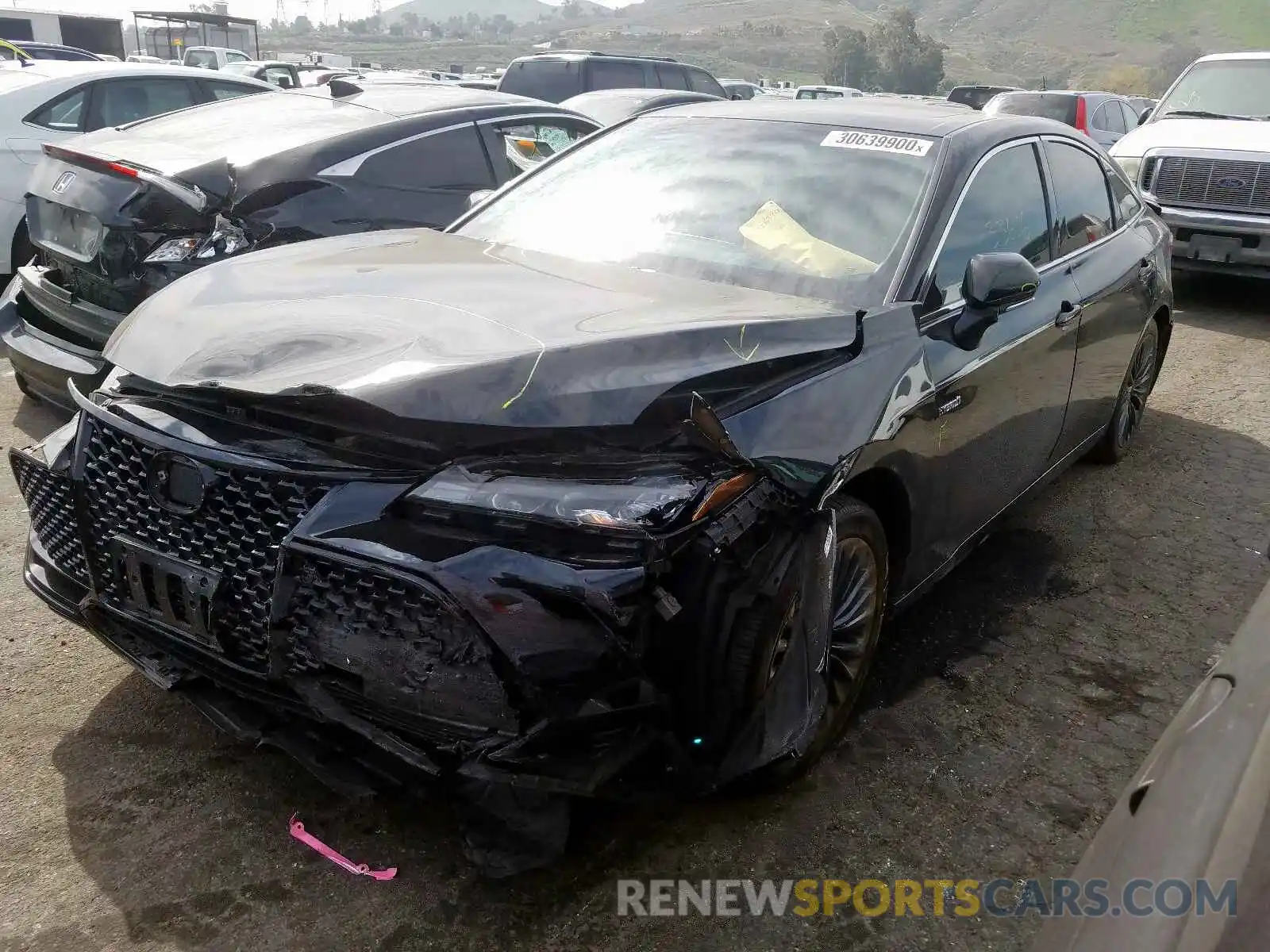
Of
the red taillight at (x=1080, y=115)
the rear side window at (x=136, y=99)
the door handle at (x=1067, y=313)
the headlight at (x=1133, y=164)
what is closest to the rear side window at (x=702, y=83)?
the red taillight at (x=1080, y=115)

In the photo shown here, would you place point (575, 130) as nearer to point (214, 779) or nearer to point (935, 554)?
point (935, 554)

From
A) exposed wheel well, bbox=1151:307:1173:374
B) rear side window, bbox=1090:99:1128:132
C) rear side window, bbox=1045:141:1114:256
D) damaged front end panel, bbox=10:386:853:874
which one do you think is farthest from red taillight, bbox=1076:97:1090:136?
damaged front end panel, bbox=10:386:853:874

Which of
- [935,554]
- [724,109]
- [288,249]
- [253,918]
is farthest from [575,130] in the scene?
[253,918]

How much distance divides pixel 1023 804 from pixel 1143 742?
552mm

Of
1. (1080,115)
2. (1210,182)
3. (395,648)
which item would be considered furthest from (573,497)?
(1080,115)

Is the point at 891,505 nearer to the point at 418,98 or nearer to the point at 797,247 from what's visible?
the point at 797,247

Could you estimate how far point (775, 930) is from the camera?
7.54ft

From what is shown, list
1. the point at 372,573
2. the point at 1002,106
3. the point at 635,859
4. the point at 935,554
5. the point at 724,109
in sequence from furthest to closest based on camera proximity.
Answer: the point at 1002,106
the point at 724,109
the point at 935,554
the point at 635,859
the point at 372,573

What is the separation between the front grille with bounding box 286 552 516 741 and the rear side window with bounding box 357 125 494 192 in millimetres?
3417

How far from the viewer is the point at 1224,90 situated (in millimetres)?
9320

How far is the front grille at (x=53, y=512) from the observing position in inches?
→ 100

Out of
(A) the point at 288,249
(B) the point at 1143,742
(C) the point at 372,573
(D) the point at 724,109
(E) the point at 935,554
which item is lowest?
(B) the point at 1143,742

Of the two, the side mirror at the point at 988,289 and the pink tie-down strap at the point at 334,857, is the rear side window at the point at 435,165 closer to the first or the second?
the side mirror at the point at 988,289

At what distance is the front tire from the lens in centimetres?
499
